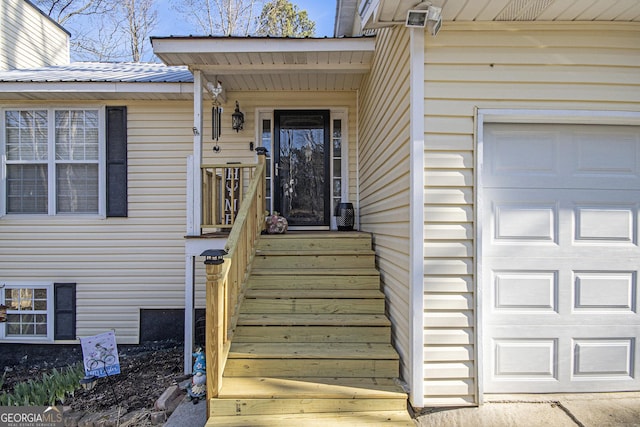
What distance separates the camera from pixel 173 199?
4.99 m

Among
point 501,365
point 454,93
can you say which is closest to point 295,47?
point 454,93

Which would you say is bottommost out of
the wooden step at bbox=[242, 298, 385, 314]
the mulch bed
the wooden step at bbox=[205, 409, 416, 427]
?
the mulch bed

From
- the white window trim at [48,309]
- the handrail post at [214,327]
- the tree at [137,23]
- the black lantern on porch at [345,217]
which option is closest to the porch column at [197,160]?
the handrail post at [214,327]

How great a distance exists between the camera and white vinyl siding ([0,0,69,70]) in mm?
5664

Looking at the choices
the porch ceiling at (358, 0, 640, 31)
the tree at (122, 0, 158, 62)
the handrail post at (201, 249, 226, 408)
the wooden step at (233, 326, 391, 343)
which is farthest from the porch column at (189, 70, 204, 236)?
the tree at (122, 0, 158, 62)

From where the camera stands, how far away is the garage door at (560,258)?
97.6 inches

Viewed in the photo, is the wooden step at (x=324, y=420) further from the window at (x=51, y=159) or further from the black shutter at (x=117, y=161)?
the window at (x=51, y=159)

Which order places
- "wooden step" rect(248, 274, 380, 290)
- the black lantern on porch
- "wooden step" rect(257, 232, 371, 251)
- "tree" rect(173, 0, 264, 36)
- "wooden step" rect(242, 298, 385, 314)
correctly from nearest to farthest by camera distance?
"wooden step" rect(242, 298, 385, 314) → "wooden step" rect(248, 274, 380, 290) → "wooden step" rect(257, 232, 371, 251) → the black lantern on porch → "tree" rect(173, 0, 264, 36)

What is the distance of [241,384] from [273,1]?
12687mm

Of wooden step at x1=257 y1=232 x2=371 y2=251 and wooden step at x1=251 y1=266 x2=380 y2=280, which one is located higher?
wooden step at x1=257 y1=232 x2=371 y2=251

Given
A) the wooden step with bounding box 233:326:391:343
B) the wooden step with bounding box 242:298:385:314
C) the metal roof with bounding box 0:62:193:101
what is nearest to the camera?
the wooden step with bounding box 233:326:391:343

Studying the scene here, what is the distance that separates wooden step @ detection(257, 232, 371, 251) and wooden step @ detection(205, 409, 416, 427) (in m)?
1.75

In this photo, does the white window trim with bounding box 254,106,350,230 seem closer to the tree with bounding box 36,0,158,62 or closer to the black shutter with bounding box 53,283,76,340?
the black shutter with bounding box 53,283,76,340

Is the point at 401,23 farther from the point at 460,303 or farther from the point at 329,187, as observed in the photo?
the point at 329,187
